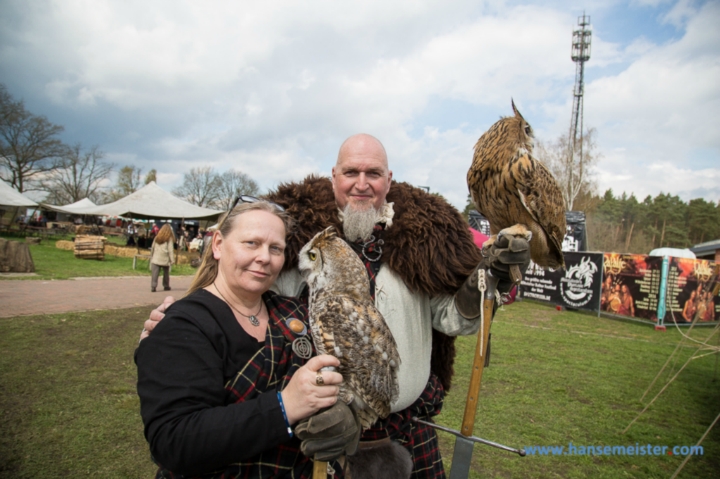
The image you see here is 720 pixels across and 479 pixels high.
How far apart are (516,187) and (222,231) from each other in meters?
1.55

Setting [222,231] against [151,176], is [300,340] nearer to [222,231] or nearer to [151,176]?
[222,231]

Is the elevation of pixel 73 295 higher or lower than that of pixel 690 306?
lower

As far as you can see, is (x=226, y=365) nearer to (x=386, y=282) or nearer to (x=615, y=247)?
(x=386, y=282)

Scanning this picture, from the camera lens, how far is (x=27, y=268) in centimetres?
1224

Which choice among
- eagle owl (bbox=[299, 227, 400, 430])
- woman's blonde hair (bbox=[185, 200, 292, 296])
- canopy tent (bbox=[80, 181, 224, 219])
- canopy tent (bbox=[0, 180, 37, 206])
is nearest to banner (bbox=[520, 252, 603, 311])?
eagle owl (bbox=[299, 227, 400, 430])

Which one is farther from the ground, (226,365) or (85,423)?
→ (226,365)

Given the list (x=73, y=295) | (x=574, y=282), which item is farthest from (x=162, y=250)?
(x=574, y=282)

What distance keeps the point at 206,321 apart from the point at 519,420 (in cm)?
480

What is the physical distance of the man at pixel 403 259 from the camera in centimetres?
211

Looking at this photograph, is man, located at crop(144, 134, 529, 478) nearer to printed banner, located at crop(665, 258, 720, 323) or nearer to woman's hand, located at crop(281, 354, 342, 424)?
woman's hand, located at crop(281, 354, 342, 424)

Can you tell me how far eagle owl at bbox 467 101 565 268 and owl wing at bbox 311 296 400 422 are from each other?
943 mm

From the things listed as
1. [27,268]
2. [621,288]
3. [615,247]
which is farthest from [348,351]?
[615,247]

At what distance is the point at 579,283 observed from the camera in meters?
13.3

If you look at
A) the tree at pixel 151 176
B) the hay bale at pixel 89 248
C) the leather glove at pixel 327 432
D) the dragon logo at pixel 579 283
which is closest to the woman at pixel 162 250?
the hay bale at pixel 89 248
